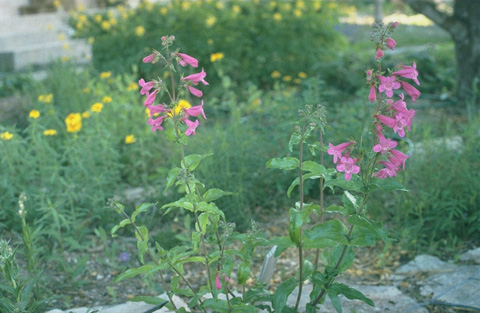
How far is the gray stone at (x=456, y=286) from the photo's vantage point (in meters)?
2.45

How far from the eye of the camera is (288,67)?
6.40 m

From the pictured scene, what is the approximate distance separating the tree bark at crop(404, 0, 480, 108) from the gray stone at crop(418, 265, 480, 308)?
2.69 m

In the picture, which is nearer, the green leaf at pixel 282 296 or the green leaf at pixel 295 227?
the green leaf at pixel 295 227

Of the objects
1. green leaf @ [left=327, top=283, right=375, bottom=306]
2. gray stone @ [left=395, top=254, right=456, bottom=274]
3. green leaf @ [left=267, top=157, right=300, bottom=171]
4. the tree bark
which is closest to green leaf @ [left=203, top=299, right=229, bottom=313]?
green leaf @ [left=327, top=283, right=375, bottom=306]

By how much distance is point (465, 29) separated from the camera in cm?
510

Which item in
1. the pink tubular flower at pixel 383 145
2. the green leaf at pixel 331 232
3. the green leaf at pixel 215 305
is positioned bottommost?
the green leaf at pixel 215 305

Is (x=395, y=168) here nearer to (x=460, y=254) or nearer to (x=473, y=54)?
(x=460, y=254)

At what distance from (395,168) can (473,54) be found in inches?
151

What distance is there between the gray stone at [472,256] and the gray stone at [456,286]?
7cm

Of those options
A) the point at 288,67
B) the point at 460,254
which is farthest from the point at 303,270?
the point at 288,67

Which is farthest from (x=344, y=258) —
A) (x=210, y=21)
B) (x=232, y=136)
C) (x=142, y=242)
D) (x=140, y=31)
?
(x=140, y=31)

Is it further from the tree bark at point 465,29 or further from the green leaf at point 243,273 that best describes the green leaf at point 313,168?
the tree bark at point 465,29

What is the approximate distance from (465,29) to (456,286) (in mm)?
3181

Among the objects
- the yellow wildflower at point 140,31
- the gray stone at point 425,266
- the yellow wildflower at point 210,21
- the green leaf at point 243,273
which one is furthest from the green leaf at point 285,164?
the yellow wildflower at point 140,31
